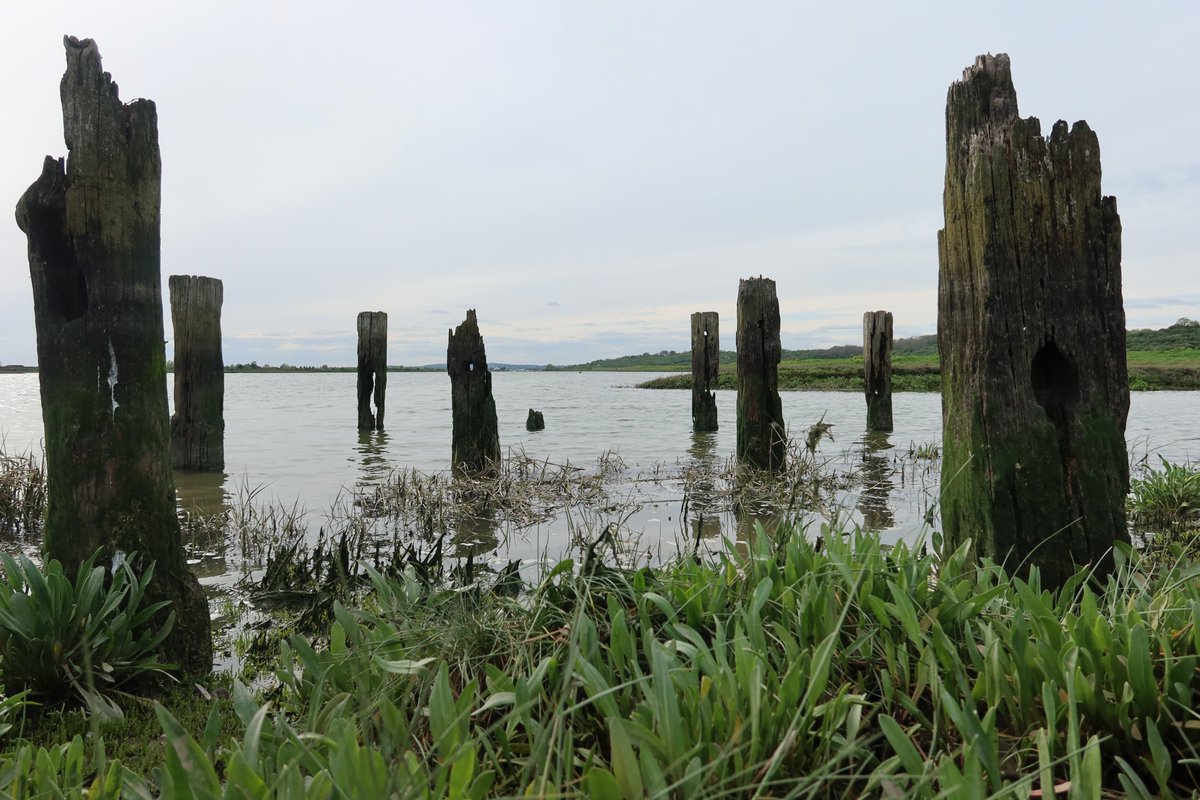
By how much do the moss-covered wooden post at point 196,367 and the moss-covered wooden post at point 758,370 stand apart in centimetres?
688

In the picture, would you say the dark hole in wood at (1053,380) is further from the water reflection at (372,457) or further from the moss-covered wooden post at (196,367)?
the moss-covered wooden post at (196,367)

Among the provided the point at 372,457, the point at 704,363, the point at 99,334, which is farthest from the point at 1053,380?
the point at 704,363

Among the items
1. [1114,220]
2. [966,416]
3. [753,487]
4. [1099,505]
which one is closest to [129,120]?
[966,416]

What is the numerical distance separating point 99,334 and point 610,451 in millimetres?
6955

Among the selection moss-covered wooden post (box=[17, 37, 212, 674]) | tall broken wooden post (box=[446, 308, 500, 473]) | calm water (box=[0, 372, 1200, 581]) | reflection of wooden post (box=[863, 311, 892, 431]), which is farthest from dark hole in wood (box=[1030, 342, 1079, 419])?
reflection of wooden post (box=[863, 311, 892, 431])

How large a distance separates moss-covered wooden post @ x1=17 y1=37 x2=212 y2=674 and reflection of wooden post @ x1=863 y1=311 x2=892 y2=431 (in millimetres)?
14655

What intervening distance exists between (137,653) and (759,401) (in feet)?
26.6

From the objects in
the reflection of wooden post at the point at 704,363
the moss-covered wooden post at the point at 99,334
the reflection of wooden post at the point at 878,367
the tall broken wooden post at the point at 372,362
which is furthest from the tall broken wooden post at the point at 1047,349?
the tall broken wooden post at the point at 372,362

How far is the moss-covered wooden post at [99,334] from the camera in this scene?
140 inches

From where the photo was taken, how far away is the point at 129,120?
367cm

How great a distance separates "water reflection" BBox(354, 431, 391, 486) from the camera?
1040cm

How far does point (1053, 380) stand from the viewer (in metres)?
3.89

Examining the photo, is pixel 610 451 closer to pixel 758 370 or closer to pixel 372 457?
pixel 758 370

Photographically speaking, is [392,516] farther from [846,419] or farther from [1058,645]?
[846,419]
